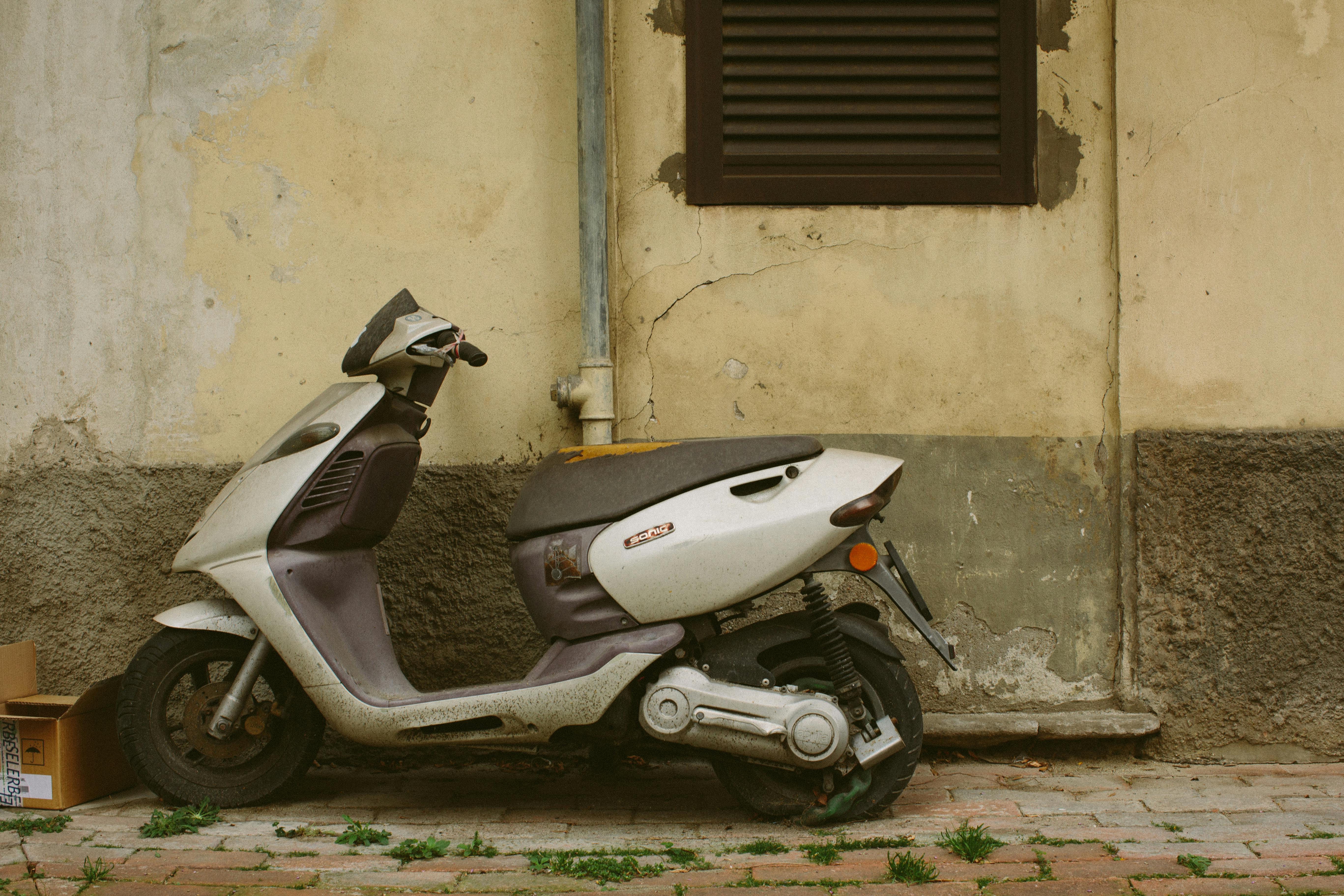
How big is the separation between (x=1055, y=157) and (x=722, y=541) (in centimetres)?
208

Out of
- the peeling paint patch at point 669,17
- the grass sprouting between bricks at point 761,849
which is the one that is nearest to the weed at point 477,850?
the grass sprouting between bricks at point 761,849

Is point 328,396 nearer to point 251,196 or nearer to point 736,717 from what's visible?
point 251,196

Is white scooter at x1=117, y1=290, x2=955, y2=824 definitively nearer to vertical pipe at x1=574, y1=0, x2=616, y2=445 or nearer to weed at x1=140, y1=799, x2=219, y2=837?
weed at x1=140, y1=799, x2=219, y2=837

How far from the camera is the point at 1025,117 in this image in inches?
152

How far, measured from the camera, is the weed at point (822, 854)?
269 cm

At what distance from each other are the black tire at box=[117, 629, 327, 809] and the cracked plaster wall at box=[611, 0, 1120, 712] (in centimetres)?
145

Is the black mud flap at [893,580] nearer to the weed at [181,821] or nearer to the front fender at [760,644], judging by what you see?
the front fender at [760,644]

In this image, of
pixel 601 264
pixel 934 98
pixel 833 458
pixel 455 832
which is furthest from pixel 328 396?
pixel 934 98

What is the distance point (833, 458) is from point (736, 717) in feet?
2.46

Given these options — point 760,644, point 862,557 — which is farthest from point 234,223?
point 862,557

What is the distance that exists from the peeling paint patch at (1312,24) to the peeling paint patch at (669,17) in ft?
7.08

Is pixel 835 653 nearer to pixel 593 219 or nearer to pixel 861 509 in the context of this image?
pixel 861 509

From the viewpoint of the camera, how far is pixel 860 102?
3.89 meters

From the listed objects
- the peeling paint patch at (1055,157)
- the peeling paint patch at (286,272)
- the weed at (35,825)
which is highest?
the peeling paint patch at (1055,157)
